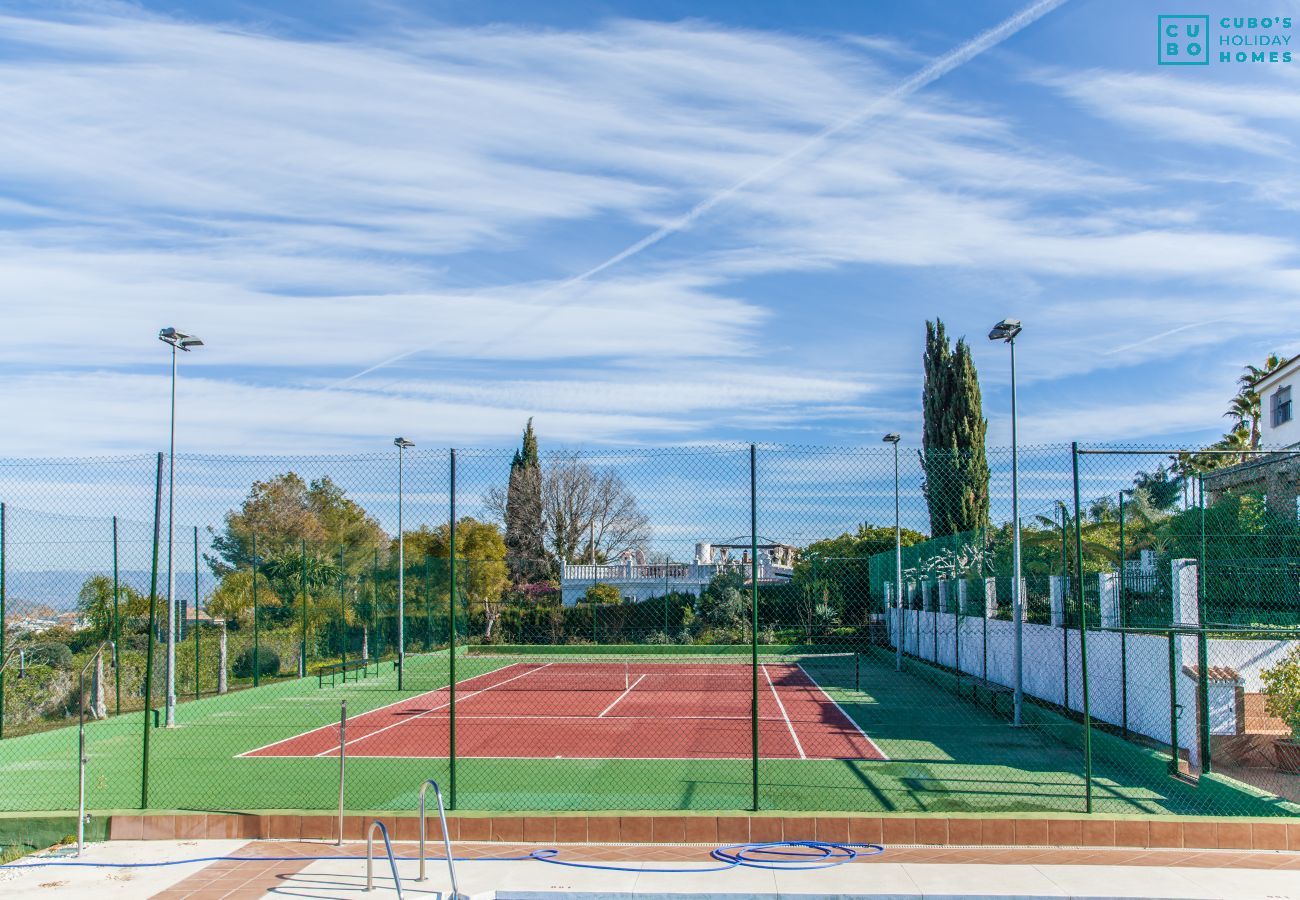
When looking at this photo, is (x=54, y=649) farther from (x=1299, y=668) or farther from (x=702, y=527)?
(x=1299, y=668)

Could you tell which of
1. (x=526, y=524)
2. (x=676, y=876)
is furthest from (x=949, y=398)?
(x=676, y=876)

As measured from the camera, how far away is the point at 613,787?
1199 cm

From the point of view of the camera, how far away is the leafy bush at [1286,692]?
11.4 m

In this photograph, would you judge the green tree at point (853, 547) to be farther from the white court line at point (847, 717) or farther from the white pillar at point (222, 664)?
the white pillar at point (222, 664)

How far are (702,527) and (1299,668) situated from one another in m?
6.37

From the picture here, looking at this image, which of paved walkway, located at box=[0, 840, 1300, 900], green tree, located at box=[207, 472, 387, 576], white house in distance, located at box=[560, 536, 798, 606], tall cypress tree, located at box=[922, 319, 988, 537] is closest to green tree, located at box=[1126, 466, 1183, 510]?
paved walkway, located at box=[0, 840, 1300, 900]

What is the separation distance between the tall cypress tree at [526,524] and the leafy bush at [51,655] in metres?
7.12

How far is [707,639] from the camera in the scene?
96.2 feet

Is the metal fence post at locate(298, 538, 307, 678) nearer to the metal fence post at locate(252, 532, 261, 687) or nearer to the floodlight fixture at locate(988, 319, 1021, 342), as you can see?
the metal fence post at locate(252, 532, 261, 687)

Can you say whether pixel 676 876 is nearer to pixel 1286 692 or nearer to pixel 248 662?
pixel 1286 692

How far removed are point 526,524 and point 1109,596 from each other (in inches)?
509

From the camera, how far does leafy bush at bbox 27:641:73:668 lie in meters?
15.1

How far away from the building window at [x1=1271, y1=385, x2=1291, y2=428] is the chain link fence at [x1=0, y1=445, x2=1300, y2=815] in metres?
12.9

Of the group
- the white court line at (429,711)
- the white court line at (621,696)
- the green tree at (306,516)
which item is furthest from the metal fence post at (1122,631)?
the green tree at (306,516)
